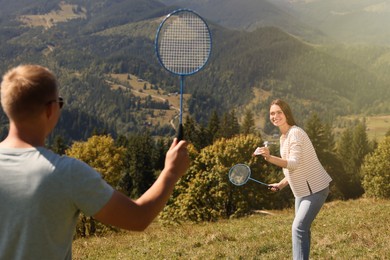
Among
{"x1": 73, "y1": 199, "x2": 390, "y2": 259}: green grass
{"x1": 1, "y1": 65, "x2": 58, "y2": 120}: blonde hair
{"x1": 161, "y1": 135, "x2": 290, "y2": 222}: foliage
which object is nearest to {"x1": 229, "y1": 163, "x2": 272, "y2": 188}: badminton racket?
{"x1": 73, "y1": 199, "x2": 390, "y2": 259}: green grass

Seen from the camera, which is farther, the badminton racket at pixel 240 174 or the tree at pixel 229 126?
the tree at pixel 229 126

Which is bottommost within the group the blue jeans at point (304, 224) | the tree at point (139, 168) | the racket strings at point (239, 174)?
the tree at point (139, 168)

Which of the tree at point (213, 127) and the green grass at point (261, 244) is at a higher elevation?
the green grass at point (261, 244)

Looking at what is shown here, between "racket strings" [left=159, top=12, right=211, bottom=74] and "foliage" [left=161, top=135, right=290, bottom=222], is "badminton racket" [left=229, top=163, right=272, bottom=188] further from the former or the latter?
"foliage" [left=161, top=135, right=290, bottom=222]

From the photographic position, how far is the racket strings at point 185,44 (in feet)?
25.0

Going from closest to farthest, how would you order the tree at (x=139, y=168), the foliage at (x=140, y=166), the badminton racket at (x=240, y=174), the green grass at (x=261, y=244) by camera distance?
the green grass at (x=261, y=244) < the badminton racket at (x=240, y=174) < the tree at (x=139, y=168) < the foliage at (x=140, y=166)

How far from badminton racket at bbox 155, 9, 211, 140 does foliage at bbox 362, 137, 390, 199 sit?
57727 mm

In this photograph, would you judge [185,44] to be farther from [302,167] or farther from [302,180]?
[302,180]

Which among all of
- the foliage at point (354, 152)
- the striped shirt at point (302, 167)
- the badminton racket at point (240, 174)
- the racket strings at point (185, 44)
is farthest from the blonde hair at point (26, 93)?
the foliage at point (354, 152)

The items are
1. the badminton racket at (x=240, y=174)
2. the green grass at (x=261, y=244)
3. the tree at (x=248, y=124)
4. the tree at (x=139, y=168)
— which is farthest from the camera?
the tree at (x=248, y=124)

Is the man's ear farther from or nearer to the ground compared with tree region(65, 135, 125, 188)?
farther from the ground

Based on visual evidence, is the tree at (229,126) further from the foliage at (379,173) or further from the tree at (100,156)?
the foliage at (379,173)

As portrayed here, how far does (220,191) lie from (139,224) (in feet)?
139

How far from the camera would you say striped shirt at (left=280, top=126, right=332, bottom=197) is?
845 centimetres
